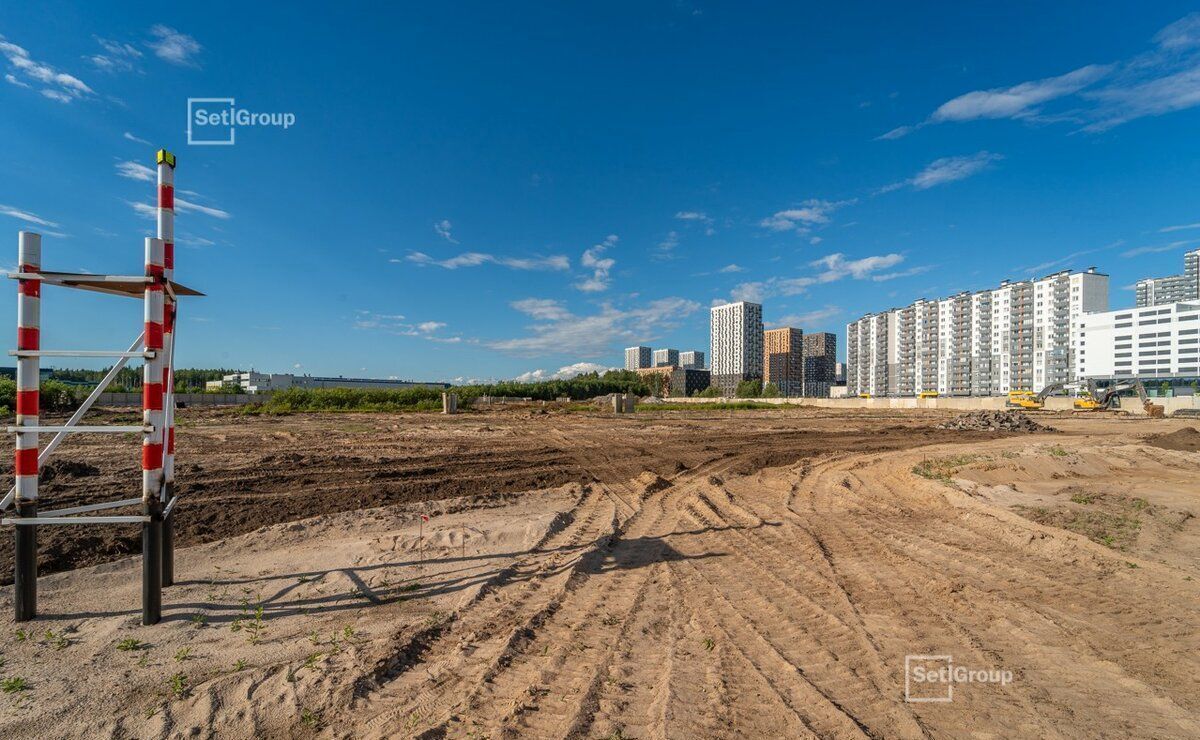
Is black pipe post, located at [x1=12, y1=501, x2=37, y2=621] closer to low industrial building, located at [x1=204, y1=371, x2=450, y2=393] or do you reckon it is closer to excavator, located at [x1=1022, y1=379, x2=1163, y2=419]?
excavator, located at [x1=1022, y1=379, x2=1163, y2=419]

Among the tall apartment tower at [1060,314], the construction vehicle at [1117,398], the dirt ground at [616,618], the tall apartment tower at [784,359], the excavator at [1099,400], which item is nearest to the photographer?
the dirt ground at [616,618]

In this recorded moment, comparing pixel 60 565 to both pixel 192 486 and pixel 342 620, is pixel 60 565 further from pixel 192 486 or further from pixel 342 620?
pixel 192 486

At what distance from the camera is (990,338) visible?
125812mm

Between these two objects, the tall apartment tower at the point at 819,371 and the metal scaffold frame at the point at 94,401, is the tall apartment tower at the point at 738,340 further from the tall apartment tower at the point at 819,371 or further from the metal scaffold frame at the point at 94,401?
the metal scaffold frame at the point at 94,401

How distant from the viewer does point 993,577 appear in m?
7.26

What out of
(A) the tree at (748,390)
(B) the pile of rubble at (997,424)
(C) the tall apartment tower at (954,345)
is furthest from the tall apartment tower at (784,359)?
(B) the pile of rubble at (997,424)

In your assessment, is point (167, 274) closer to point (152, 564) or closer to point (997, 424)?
point (152, 564)

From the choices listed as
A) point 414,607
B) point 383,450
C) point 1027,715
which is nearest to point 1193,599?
point 1027,715

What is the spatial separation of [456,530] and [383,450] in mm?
14039

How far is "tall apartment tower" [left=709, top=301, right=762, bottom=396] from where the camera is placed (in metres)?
179

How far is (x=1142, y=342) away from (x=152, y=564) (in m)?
148

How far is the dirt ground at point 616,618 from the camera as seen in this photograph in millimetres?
4000

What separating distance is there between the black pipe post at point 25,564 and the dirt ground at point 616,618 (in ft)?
0.57

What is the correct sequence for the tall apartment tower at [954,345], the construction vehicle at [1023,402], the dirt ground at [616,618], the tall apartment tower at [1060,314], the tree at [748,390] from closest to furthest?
the dirt ground at [616,618]
the construction vehicle at [1023,402]
the tall apartment tower at [1060,314]
the tall apartment tower at [954,345]
the tree at [748,390]
